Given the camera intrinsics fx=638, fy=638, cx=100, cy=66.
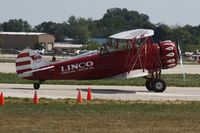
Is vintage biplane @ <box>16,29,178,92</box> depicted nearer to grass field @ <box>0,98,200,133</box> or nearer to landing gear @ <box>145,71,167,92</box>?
landing gear @ <box>145,71,167,92</box>

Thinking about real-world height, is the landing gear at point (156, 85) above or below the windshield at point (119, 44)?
below

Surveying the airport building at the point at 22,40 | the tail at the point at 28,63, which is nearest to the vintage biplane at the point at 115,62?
the tail at the point at 28,63

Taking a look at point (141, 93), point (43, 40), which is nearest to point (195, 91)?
point (141, 93)

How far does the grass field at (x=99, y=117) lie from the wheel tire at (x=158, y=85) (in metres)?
6.50

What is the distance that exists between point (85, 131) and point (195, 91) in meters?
15.2

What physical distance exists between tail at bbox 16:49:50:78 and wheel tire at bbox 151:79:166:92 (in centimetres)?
492

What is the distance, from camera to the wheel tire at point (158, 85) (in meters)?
28.8

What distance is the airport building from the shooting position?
164125 mm

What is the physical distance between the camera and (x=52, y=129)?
586 inches

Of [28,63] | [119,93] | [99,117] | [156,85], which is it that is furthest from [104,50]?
[99,117]

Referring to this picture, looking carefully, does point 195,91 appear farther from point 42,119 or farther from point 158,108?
point 42,119

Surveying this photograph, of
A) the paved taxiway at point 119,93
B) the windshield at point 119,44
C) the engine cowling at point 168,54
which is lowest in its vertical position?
the paved taxiway at point 119,93

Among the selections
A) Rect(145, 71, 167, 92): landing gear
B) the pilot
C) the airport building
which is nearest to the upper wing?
the pilot

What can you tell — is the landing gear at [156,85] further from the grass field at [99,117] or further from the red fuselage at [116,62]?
the grass field at [99,117]
